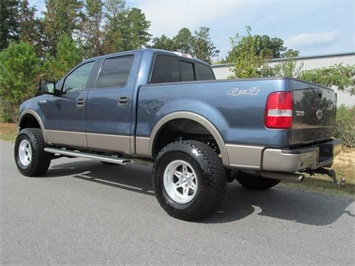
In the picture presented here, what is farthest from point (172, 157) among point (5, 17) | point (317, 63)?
point (5, 17)

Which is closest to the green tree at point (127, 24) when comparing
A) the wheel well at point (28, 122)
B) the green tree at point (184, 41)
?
the green tree at point (184, 41)

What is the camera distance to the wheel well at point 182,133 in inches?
174

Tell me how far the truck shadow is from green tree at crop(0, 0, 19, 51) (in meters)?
35.2

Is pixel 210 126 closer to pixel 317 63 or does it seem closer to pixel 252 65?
pixel 252 65

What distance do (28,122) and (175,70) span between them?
11.2 ft

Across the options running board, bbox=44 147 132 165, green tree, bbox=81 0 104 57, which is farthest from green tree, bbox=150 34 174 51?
running board, bbox=44 147 132 165

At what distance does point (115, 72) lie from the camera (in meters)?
5.08

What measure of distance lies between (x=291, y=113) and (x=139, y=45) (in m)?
52.8

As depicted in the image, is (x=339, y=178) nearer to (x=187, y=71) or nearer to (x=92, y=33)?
(x=187, y=71)

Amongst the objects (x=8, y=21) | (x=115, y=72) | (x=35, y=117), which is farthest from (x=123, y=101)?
(x=8, y=21)

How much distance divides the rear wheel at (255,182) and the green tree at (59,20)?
3178cm

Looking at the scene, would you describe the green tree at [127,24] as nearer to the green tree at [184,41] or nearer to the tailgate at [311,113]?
the green tree at [184,41]

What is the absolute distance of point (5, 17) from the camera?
37.2 metres

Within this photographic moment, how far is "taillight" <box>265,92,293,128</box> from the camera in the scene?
135 inches
